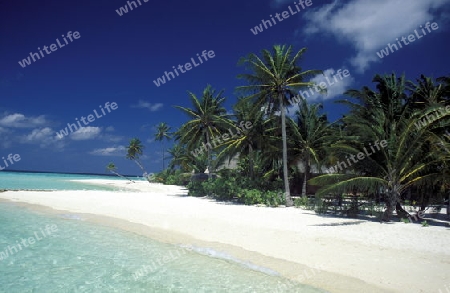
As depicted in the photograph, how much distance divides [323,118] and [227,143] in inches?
333

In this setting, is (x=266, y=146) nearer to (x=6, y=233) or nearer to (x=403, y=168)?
(x=403, y=168)

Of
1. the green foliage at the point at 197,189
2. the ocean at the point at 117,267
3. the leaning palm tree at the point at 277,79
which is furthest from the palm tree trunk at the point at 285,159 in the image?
the ocean at the point at 117,267

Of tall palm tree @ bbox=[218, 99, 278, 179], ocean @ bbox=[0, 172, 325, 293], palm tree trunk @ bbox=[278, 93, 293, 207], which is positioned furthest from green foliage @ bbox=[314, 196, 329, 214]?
ocean @ bbox=[0, 172, 325, 293]

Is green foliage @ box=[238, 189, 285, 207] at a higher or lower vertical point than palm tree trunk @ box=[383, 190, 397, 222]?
higher

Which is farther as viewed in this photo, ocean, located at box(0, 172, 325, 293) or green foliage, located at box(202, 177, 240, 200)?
green foliage, located at box(202, 177, 240, 200)

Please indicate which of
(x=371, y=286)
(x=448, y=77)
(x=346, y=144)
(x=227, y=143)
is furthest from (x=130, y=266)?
(x=448, y=77)

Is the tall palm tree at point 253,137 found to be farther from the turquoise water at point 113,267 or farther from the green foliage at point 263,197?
the turquoise water at point 113,267

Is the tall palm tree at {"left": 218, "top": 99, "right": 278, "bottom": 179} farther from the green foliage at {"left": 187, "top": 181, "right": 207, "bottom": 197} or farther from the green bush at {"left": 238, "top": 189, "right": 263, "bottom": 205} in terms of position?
the green foliage at {"left": 187, "top": 181, "right": 207, "bottom": 197}

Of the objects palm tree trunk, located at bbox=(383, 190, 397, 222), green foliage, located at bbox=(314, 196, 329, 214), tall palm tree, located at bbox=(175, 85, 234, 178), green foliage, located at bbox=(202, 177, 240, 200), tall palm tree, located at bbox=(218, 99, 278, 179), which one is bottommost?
palm tree trunk, located at bbox=(383, 190, 397, 222)

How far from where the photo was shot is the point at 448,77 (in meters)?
17.2

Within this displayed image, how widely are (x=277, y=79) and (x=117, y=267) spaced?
46.5ft

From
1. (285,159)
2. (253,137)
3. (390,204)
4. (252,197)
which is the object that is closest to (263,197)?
(252,197)

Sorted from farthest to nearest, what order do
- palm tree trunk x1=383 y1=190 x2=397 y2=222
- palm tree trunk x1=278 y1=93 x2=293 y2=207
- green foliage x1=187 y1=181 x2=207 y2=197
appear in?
green foliage x1=187 y1=181 x2=207 y2=197 → palm tree trunk x1=278 y1=93 x2=293 y2=207 → palm tree trunk x1=383 y1=190 x2=397 y2=222

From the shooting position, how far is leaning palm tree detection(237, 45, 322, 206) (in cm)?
1782
